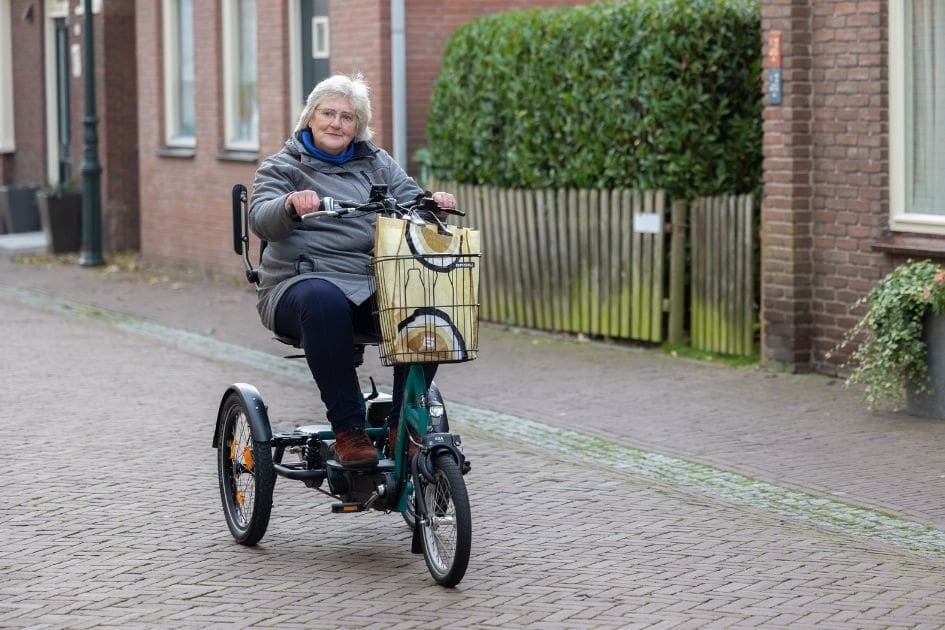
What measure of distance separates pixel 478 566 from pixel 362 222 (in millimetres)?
1353

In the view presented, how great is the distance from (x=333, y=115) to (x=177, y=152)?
1330 cm

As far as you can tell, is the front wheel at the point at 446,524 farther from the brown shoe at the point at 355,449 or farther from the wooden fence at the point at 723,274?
the wooden fence at the point at 723,274

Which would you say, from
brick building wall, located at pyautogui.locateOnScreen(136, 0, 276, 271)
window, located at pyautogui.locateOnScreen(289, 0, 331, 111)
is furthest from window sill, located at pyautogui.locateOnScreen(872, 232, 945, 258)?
brick building wall, located at pyautogui.locateOnScreen(136, 0, 276, 271)

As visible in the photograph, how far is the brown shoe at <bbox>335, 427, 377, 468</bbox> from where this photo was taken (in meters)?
6.05

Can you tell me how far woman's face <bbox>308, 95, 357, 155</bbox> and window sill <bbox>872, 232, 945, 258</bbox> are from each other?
4579 millimetres

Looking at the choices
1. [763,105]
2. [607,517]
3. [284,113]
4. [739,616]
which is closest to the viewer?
[739,616]

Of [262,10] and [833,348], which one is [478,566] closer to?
[833,348]

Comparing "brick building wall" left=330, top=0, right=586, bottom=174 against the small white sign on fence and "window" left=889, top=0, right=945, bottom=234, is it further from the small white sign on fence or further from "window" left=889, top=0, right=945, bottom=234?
"window" left=889, top=0, right=945, bottom=234

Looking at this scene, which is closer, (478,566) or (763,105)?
(478,566)

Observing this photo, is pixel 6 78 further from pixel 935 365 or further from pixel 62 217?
pixel 935 365

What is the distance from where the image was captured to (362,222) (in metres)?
6.26

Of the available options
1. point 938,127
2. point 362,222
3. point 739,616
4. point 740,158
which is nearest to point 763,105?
point 740,158

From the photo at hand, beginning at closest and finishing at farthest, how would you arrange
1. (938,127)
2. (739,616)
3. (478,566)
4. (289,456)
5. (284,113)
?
(739,616), (478,566), (289,456), (938,127), (284,113)

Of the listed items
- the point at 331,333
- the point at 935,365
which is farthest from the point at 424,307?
the point at 935,365
